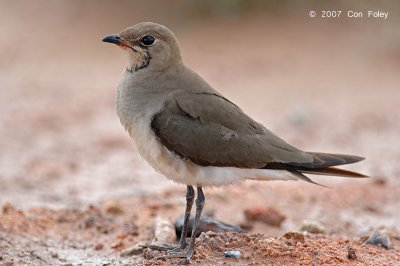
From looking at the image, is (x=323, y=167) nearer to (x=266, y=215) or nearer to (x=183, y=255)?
(x=183, y=255)

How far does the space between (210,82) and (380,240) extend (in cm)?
710

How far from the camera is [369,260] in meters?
5.50

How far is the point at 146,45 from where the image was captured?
5.91 meters

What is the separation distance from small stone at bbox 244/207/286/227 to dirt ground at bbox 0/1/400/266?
0.18ft

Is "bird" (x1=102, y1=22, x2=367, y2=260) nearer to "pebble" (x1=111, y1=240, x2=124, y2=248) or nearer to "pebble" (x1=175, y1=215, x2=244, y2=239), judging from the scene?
"pebble" (x1=175, y1=215, x2=244, y2=239)

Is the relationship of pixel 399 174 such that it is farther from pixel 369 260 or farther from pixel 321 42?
pixel 321 42

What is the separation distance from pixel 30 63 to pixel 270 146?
366 inches

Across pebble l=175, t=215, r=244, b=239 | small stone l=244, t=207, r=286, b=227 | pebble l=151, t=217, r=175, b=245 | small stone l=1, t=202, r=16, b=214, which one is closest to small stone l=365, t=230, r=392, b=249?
small stone l=244, t=207, r=286, b=227

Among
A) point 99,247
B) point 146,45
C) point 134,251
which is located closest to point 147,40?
point 146,45

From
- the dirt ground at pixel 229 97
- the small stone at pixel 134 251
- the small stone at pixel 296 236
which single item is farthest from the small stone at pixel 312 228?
the small stone at pixel 134 251

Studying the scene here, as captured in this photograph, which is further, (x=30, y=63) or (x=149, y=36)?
(x=30, y=63)

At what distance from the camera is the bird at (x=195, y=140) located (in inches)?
216

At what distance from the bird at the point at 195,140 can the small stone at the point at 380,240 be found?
792 millimetres

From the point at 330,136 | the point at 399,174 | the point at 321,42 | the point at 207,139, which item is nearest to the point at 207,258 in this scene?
the point at 207,139
